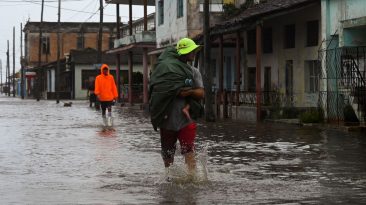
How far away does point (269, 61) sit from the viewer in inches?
1158

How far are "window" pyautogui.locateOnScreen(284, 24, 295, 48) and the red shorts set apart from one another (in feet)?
61.2

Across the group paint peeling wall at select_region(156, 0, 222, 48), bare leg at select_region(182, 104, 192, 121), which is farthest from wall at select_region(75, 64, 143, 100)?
bare leg at select_region(182, 104, 192, 121)

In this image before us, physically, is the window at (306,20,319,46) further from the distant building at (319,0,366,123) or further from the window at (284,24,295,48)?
the distant building at (319,0,366,123)

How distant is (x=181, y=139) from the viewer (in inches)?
352

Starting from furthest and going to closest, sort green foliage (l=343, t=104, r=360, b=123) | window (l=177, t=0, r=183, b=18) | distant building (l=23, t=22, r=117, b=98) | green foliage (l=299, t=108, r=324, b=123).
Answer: distant building (l=23, t=22, r=117, b=98)
window (l=177, t=0, r=183, b=18)
green foliage (l=299, t=108, r=324, b=123)
green foliage (l=343, t=104, r=360, b=123)

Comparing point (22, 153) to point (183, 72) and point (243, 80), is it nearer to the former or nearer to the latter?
point (183, 72)

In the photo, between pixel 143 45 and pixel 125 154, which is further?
pixel 143 45

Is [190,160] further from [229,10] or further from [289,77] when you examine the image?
[229,10]

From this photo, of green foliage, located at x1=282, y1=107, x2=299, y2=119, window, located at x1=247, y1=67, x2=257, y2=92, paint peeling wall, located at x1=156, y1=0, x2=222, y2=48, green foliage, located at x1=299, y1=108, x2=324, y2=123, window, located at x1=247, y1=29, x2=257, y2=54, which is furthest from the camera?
paint peeling wall, located at x1=156, y1=0, x2=222, y2=48

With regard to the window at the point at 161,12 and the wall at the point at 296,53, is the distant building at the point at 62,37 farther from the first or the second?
the wall at the point at 296,53

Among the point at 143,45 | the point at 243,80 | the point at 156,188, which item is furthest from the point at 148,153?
the point at 143,45

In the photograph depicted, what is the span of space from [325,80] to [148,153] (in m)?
10.2

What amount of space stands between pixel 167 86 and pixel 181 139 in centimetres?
68

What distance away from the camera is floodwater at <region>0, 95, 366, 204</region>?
26.3 feet
